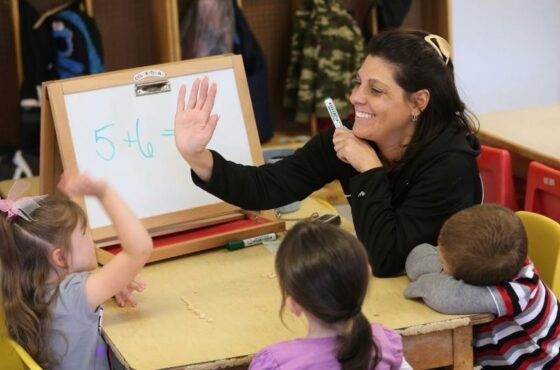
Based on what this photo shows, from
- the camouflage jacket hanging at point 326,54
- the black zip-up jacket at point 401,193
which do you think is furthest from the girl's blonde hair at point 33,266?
the camouflage jacket hanging at point 326,54

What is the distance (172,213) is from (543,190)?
1.25 metres

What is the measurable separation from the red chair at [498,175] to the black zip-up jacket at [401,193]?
901 millimetres

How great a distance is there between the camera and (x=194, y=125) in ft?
7.03

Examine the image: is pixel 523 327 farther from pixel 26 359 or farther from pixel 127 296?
pixel 26 359

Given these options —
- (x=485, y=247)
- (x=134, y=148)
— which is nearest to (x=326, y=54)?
(x=134, y=148)

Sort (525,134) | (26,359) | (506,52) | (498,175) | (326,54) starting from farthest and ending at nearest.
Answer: (506,52) < (326,54) < (525,134) < (498,175) < (26,359)

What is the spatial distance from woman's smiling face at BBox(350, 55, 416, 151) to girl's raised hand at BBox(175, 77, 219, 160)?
347 mm

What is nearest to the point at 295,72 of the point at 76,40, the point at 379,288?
the point at 76,40

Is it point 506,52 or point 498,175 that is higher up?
point 506,52

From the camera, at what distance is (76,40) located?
4.21 meters

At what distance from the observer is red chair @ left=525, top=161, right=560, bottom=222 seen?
9.36ft

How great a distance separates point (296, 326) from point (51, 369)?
50 cm

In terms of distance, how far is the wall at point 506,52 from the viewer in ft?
17.6

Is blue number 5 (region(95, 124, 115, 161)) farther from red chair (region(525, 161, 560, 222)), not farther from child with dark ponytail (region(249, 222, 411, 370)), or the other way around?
red chair (region(525, 161, 560, 222))
